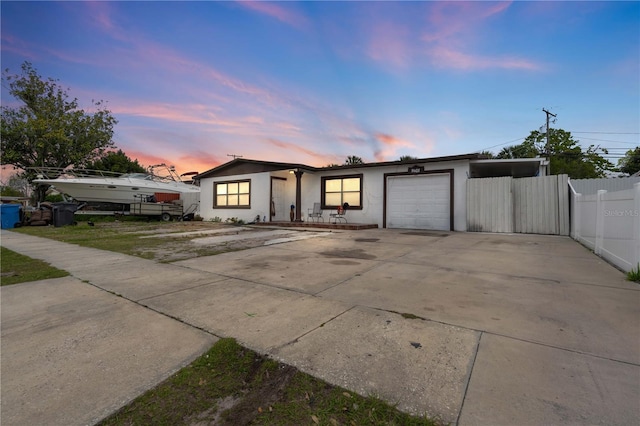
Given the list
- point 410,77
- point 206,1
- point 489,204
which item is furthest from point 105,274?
point 410,77

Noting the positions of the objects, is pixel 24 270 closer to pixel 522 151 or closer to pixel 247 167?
pixel 247 167

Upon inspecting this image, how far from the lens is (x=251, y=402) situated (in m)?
1.66

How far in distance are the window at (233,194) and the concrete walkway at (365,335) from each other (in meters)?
12.4

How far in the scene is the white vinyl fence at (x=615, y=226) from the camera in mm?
4320

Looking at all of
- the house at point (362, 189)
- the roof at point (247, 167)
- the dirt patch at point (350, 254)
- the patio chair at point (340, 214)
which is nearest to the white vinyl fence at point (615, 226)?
the dirt patch at point (350, 254)

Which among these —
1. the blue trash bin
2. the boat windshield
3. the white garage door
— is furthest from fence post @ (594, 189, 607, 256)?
the boat windshield

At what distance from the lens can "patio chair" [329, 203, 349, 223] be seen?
14.2 m

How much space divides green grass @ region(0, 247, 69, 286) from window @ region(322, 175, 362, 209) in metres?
11.7

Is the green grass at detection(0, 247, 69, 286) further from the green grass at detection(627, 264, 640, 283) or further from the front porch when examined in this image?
the front porch

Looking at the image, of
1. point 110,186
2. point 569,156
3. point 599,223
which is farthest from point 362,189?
point 569,156

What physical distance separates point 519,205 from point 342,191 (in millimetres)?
7853

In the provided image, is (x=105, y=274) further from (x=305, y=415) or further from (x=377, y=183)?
(x=377, y=183)

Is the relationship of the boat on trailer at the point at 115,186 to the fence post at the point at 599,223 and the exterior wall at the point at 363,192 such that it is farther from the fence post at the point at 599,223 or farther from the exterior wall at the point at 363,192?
the fence post at the point at 599,223

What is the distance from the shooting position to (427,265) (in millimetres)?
5250
